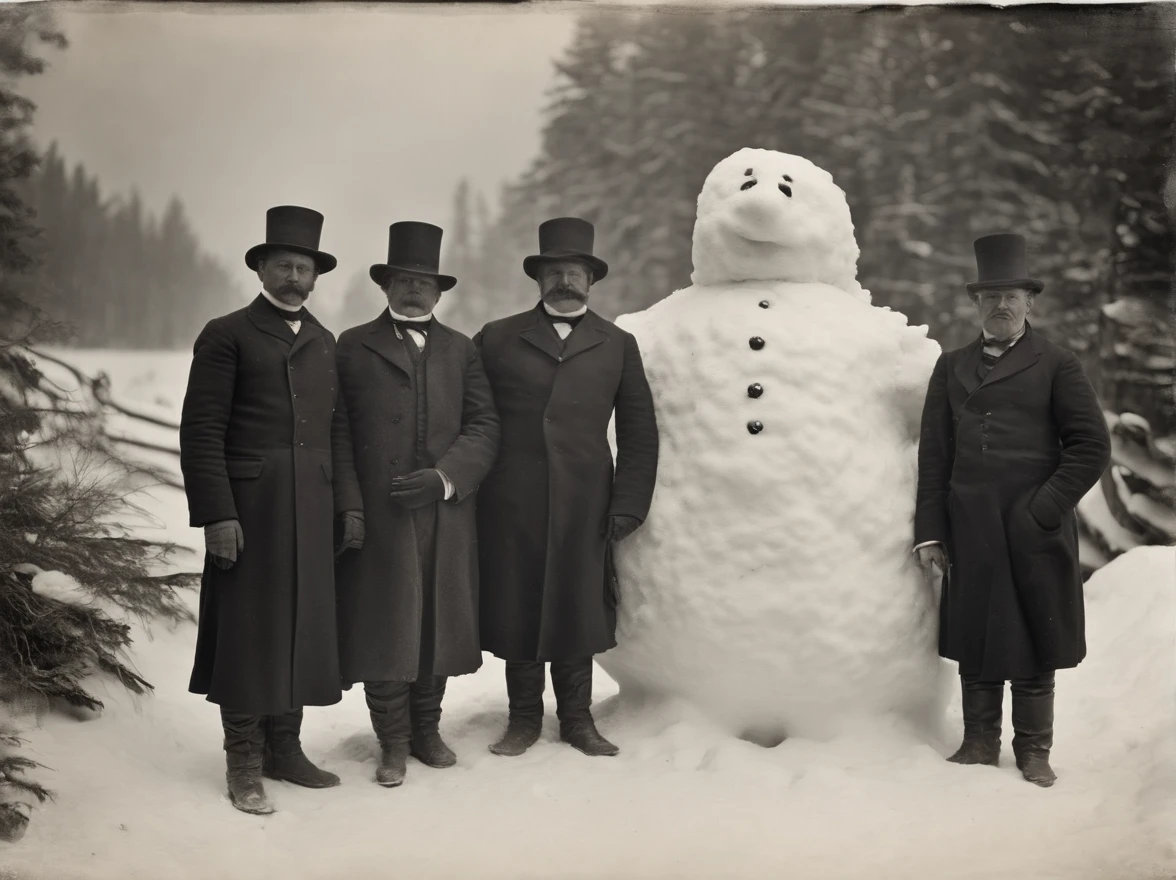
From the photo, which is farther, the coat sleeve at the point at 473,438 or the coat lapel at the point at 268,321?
the coat sleeve at the point at 473,438

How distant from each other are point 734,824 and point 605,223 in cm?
463

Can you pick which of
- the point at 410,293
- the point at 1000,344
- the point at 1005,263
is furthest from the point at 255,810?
A: the point at 1005,263

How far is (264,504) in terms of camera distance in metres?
3.26

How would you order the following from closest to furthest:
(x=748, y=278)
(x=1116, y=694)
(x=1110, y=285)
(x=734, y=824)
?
(x=734, y=824)
(x=748, y=278)
(x=1116, y=694)
(x=1110, y=285)

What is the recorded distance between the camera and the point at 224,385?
10.6 ft

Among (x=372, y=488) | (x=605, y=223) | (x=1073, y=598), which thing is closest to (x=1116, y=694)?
(x=1073, y=598)

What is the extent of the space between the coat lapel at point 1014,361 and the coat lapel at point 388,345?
6.18 feet

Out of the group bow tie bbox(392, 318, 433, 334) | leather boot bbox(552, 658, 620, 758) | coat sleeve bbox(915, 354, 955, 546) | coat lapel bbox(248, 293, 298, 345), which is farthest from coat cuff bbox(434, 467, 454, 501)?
coat sleeve bbox(915, 354, 955, 546)

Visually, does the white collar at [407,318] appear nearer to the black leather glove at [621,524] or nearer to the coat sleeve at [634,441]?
the coat sleeve at [634,441]

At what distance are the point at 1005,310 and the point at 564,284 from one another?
1.46m

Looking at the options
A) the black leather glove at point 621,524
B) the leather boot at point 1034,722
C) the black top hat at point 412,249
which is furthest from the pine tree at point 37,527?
the leather boot at point 1034,722

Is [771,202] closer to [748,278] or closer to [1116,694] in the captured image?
[748,278]

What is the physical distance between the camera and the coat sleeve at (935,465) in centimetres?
361

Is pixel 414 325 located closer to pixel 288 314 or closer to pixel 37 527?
pixel 288 314
